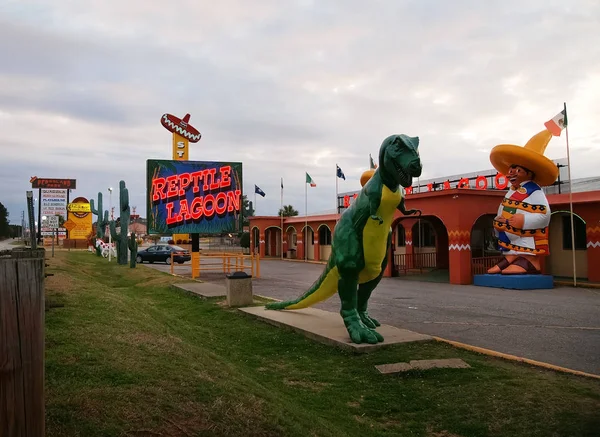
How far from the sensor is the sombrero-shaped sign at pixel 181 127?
45969mm

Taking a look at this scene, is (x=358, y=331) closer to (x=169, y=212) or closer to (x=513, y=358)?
(x=513, y=358)

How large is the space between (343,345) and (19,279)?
17.2 ft

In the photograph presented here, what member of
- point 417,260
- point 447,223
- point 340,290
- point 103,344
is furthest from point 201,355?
point 417,260

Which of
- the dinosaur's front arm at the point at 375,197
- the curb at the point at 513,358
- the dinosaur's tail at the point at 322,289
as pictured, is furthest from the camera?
the dinosaur's tail at the point at 322,289

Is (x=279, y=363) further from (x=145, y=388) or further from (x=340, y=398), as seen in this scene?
(x=145, y=388)

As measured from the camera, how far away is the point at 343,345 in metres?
6.88

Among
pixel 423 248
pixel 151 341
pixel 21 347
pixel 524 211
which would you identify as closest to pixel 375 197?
pixel 151 341

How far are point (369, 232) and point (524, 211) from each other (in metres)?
11.3

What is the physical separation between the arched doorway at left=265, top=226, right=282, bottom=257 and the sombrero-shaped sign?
12377 mm

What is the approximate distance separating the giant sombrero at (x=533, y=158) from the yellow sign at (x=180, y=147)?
111ft

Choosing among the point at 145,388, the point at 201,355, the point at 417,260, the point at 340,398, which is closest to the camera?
the point at 145,388

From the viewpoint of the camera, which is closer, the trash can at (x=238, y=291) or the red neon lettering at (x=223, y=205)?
the trash can at (x=238, y=291)

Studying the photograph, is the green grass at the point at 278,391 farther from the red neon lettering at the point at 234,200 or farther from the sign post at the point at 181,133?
the sign post at the point at 181,133

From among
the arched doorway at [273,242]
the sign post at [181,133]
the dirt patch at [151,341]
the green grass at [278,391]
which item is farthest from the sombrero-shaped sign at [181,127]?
the dirt patch at [151,341]
